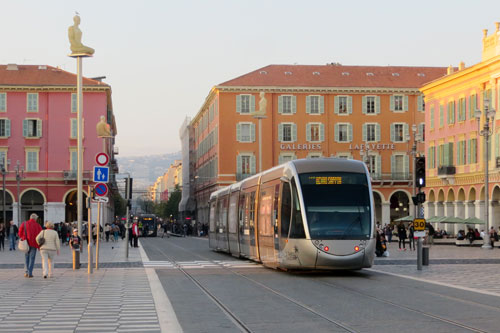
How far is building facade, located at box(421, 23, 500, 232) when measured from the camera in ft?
221

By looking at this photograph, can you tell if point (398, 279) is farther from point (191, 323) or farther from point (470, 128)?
point (470, 128)

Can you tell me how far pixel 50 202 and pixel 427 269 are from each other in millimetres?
67339

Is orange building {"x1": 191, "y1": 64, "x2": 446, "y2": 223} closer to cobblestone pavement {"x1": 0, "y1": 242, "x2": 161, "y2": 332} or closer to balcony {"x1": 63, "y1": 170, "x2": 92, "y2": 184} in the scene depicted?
balcony {"x1": 63, "y1": 170, "x2": 92, "y2": 184}

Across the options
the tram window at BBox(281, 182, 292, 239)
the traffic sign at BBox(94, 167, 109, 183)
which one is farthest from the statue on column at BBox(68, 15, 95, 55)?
the tram window at BBox(281, 182, 292, 239)

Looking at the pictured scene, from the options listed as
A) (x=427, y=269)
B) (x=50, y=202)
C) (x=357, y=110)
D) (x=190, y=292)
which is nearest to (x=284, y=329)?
(x=190, y=292)

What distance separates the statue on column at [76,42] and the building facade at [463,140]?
3609cm

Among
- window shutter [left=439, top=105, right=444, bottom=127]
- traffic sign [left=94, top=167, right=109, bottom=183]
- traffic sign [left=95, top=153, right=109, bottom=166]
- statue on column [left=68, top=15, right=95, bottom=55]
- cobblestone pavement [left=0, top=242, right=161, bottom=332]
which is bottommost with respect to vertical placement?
cobblestone pavement [left=0, top=242, right=161, bottom=332]

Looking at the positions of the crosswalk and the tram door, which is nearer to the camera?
the tram door

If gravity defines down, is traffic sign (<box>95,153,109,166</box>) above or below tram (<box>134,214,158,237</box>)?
above

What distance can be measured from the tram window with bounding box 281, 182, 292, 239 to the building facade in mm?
38193

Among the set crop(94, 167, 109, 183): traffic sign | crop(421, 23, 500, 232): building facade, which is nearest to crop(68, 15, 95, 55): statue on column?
crop(94, 167, 109, 183): traffic sign

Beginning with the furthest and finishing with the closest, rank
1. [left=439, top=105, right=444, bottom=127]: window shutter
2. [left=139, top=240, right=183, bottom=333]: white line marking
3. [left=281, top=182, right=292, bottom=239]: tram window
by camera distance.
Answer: [left=439, top=105, right=444, bottom=127]: window shutter, [left=281, top=182, right=292, bottom=239]: tram window, [left=139, top=240, right=183, bottom=333]: white line marking

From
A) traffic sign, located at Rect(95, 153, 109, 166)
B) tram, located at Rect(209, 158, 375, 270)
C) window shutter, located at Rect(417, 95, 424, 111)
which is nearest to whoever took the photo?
tram, located at Rect(209, 158, 375, 270)

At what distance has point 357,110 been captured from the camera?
10206 centimetres
